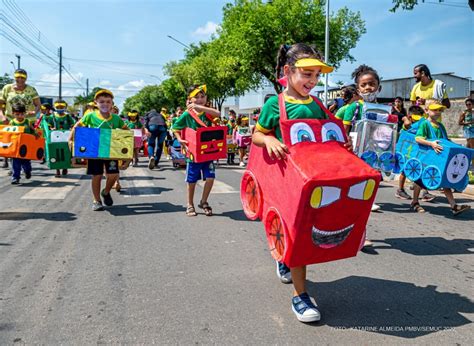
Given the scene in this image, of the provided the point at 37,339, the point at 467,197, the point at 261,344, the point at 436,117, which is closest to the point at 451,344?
the point at 261,344

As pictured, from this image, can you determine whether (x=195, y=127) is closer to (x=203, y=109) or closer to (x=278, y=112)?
(x=203, y=109)

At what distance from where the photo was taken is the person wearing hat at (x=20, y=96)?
8734 mm

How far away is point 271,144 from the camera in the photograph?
2.65 metres

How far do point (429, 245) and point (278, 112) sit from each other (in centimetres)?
280

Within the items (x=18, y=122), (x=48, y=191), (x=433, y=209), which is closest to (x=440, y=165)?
(x=433, y=209)

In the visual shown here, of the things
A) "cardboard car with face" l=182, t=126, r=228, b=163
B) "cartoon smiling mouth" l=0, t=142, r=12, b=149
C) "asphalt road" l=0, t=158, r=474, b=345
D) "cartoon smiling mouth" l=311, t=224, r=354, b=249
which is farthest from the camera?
"cartoon smiling mouth" l=0, t=142, r=12, b=149

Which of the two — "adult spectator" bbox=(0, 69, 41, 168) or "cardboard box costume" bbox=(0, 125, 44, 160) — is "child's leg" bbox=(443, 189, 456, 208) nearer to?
"cardboard box costume" bbox=(0, 125, 44, 160)

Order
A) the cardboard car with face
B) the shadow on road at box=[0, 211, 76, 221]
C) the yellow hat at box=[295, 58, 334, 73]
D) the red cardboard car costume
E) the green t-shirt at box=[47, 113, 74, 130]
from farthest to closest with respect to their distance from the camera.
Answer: the green t-shirt at box=[47, 113, 74, 130] → the cardboard car with face → the shadow on road at box=[0, 211, 76, 221] → the yellow hat at box=[295, 58, 334, 73] → the red cardboard car costume

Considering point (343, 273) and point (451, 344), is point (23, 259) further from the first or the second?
point (451, 344)

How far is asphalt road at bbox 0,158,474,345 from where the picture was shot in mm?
2623

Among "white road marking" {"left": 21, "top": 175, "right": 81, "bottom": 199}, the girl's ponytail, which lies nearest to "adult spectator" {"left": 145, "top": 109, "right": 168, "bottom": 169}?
"white road marking" {"left": 21, "top": 175, "right": 81, "bottom": 199}

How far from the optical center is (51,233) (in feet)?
16.4

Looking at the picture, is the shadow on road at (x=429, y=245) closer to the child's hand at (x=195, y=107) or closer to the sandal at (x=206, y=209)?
the sandal at (x=206, y=209)

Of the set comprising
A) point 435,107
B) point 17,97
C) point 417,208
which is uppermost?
point 17,97
